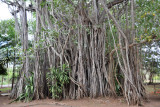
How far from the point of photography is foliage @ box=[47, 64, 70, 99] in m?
4.74

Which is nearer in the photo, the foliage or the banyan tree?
the foliage

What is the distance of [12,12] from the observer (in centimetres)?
611

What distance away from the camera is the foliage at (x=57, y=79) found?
4.74 metres

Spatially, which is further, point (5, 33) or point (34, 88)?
point (5, 33)

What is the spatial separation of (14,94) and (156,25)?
5.56m

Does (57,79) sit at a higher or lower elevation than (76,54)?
lower

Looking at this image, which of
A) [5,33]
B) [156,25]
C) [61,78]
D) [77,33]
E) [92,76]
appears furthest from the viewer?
[5,33]

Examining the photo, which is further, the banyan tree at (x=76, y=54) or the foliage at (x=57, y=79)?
the banyan tree at (x=76, y=54)

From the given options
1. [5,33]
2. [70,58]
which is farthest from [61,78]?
[5,33]

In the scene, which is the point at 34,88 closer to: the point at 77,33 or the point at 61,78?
the point at 61,78

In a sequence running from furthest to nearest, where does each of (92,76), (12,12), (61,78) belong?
(12,12)
(92,76)
(61,78)

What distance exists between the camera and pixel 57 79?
16.2 feet

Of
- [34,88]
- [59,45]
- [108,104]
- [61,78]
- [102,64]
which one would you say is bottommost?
[108,104]

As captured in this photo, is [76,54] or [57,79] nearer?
[57,79]
